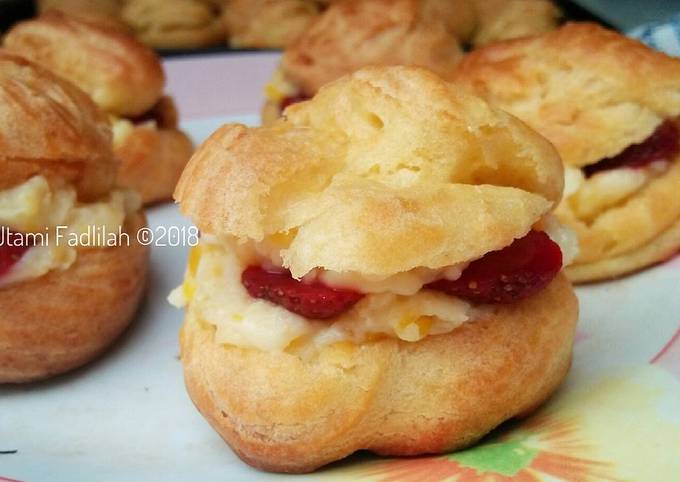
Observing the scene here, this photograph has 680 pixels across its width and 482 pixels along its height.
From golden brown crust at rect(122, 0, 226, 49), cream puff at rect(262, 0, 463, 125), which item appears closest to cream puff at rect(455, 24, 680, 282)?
cream puff at rect(262, 0, 463, 125)

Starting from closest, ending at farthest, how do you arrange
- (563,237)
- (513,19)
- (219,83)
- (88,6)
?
(563,237) < (219,83) < (513,19) < (88,6)

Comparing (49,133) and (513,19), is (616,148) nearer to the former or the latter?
(49,133)

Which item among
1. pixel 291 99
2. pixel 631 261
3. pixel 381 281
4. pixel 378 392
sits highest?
pixel 381 281

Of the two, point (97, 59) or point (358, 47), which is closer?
point (97, 59)

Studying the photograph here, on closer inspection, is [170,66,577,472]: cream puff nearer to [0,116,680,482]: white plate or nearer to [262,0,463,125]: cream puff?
[0,116,680,482]: white plate

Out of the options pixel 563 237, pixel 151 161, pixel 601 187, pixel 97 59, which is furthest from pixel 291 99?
pixel 563 237
